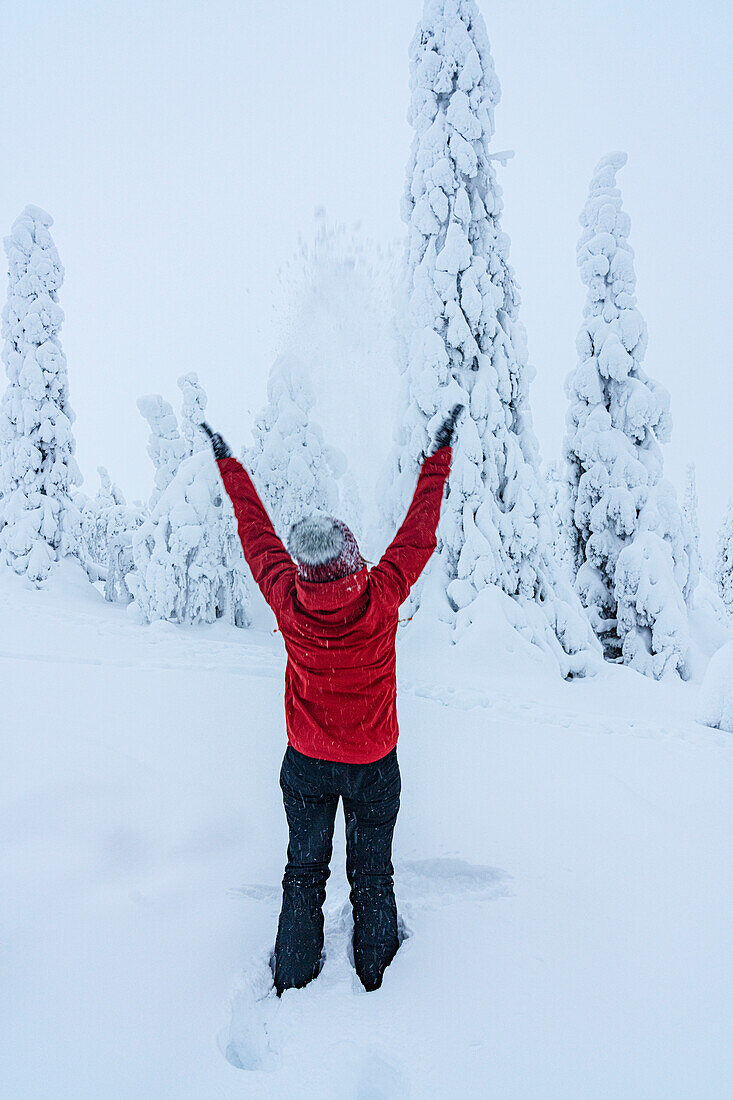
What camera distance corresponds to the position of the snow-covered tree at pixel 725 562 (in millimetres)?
25108

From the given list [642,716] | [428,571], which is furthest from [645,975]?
[428,571]

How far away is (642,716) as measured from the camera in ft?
24.1

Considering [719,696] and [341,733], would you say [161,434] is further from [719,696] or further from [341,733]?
[341,733]

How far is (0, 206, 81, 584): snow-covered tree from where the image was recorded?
1823cm

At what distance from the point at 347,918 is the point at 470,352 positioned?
1039 cm

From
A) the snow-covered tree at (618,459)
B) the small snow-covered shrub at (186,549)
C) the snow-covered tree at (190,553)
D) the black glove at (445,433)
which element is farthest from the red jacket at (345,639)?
the small snow-covered shrub at (186,549)

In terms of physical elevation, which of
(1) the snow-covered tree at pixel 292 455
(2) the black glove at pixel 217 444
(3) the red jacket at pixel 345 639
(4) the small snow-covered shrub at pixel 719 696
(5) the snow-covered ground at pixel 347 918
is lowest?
(5) the snow-covered ground at pixel 347 918

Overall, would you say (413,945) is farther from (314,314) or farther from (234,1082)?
(314,314)

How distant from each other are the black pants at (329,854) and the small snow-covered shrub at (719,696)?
577 centimetres

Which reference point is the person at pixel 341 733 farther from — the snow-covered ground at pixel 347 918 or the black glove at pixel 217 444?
the black glove at pixel 217 444

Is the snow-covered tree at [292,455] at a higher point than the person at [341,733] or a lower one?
higher

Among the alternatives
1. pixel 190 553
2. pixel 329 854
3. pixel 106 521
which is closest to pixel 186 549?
pixel 190 553

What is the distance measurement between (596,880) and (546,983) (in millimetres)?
848

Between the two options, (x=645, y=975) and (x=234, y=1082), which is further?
(x=645, y=975)
